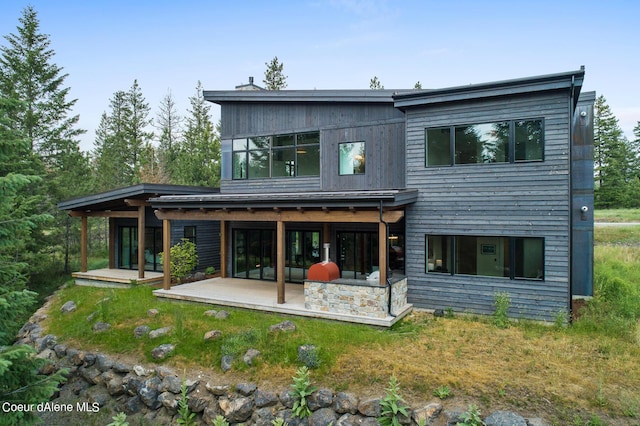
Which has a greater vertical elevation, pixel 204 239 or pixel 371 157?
pixel 371 157

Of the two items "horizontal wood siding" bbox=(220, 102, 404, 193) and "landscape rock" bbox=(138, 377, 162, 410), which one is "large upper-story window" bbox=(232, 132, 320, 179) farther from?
"landscape rock" bbox=(138, 377, 162, 410)

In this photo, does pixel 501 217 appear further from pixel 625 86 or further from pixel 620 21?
pixel 625 86

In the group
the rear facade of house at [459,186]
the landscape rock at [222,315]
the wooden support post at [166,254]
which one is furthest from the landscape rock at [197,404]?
the wooden support post at [166,254]

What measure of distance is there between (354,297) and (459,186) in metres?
3.74

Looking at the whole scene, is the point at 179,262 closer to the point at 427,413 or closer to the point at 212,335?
the point at 212,335

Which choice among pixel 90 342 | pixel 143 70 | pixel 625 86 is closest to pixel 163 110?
pixel 143 70

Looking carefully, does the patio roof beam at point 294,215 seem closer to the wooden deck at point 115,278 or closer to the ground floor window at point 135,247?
the wooden deck at point 115,278

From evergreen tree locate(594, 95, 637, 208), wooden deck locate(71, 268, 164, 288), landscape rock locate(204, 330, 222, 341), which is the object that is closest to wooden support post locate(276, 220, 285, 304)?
landscape rock locate(204, 330, 222, 341)

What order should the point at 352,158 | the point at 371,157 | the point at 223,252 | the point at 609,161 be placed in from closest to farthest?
1. the point at 371,157
2. the point at 352,158
3. the point at 223,252
4. the point at 609,161

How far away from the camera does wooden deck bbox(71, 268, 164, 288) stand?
1246 centimetres

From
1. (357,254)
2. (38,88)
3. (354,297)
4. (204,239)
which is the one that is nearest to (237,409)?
(354,297)

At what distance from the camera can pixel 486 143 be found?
8.83 meters

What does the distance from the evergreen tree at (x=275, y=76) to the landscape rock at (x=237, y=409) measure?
26483 mm

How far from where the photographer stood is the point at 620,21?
14477mm
